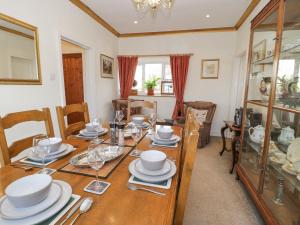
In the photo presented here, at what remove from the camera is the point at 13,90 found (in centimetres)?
186

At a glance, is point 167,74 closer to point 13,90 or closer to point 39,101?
point 39,101

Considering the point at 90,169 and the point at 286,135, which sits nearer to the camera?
the point at 90,169

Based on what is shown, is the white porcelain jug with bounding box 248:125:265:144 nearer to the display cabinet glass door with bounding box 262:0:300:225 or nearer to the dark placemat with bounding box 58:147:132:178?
the display cabinet glass door with bounding box 262:0:300:225

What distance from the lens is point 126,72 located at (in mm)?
4344

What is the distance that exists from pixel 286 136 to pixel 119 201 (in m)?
1.60

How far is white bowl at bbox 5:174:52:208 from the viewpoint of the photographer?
1.91 feet

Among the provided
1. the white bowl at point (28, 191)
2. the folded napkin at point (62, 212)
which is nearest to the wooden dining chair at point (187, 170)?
the folded napkin at point (62, 212)

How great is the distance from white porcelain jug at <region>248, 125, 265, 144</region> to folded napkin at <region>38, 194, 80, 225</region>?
1.85 meters

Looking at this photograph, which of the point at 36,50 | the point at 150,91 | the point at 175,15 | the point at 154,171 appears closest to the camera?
the point at 154,171

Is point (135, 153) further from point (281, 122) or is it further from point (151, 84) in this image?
point (151, 84)

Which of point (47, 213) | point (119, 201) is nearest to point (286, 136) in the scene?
point (119, 201)

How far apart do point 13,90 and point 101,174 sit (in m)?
1.69

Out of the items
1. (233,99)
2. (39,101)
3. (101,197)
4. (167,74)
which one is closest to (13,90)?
(39,101)

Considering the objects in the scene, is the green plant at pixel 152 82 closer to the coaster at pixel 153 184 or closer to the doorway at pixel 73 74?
the doorway at pixel 73 74
